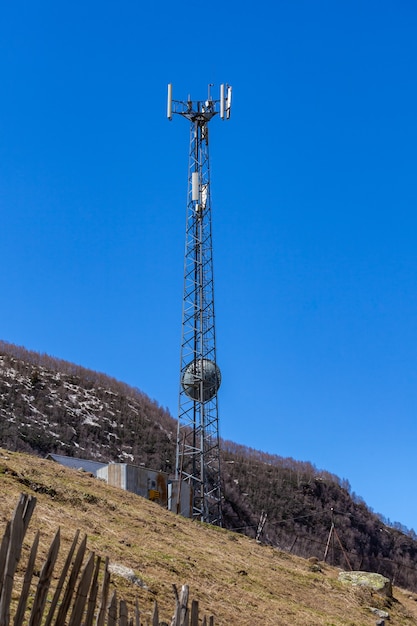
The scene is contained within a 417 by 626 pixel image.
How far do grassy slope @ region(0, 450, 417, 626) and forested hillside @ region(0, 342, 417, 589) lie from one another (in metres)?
31.1

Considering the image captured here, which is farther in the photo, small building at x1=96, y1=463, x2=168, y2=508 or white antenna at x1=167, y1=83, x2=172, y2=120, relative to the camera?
white antenna at x1=167, y1=83, x2=172, y2=120

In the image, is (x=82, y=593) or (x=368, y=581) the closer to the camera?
(x=82, y=593)

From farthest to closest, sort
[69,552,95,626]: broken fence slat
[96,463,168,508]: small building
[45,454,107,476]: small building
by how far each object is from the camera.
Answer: [45,454,107,476]: small building → [96,463,168,508]: small building → [69,552,95,626]: broken fence slat

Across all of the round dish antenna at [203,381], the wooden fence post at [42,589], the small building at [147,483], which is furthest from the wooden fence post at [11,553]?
the round dish antenna at [203,381]

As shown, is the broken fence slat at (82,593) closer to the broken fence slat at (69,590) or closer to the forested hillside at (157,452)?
the broken fence slat at (69,590)

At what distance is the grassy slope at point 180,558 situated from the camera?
1502 centimetres

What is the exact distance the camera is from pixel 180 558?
17.7 meters

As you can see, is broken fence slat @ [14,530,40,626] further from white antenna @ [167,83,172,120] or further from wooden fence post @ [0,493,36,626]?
white antenna @ [167,83,172,120]

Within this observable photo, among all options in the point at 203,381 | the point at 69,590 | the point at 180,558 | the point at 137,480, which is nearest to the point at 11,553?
the point at 69,590

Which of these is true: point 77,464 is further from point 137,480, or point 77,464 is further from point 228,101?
point 228,101

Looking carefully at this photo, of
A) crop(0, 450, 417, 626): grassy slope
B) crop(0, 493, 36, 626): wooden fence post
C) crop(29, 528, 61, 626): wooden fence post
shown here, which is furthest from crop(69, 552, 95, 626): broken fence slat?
crop(0, 450, 417, 626): grassy slope

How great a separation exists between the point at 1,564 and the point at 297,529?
6477 centimetres

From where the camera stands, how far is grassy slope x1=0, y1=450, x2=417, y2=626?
15023mm

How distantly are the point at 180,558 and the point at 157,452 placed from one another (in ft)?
168
